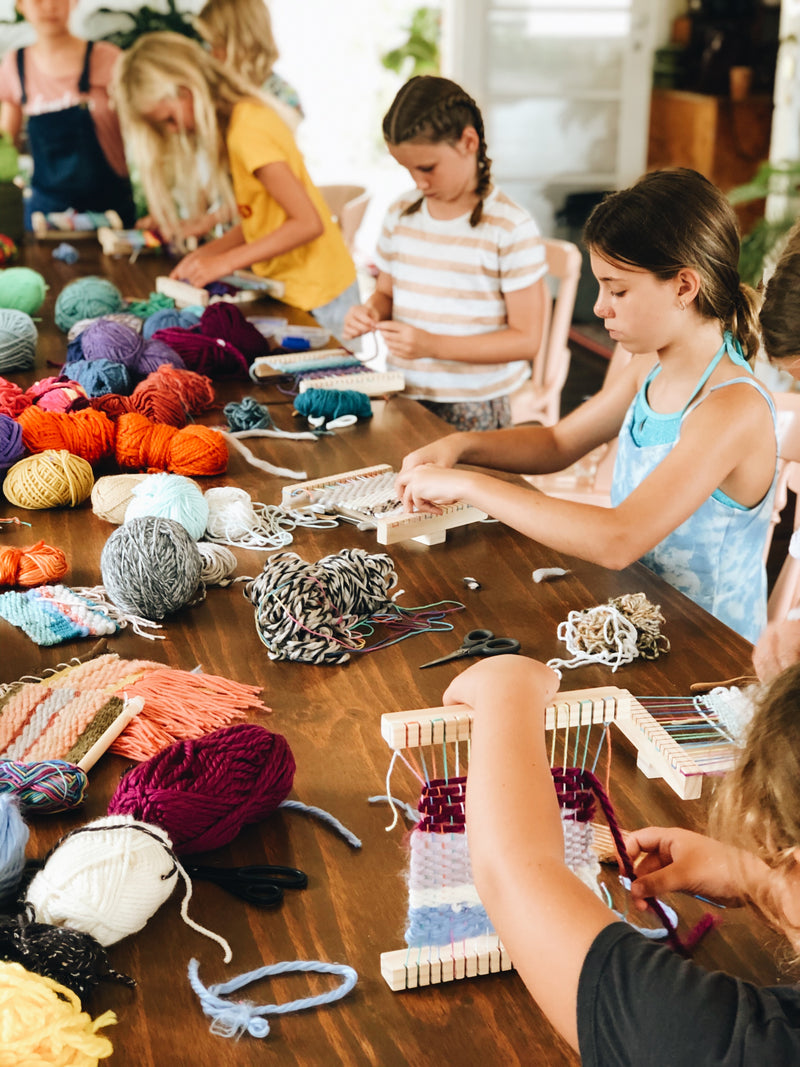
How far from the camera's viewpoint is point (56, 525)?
1.67m

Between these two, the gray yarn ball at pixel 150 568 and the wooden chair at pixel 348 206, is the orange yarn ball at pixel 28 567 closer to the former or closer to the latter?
the gray yarn ball at pixel 150 568

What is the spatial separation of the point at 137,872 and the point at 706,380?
106 centimetres

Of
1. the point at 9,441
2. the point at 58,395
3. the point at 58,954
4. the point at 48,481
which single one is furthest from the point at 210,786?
the point at 58,395

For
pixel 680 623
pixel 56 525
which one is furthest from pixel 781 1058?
pixel 56 525

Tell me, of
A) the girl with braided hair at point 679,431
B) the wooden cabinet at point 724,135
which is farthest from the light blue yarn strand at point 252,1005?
the wooden cabinet at point 724,135

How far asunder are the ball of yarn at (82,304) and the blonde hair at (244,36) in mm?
897

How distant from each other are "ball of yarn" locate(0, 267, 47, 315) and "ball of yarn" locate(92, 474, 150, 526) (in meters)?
1.15

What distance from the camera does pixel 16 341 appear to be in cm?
230

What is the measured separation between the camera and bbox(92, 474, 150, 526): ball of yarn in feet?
5.40

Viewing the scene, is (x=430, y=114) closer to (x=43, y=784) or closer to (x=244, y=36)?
(x=244, y=36)

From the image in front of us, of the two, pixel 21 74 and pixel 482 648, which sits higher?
pixel 21 74

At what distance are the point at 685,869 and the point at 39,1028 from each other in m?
0.50

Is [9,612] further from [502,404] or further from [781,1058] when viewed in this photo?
[502,404]

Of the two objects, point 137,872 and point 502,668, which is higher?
point 502,668
